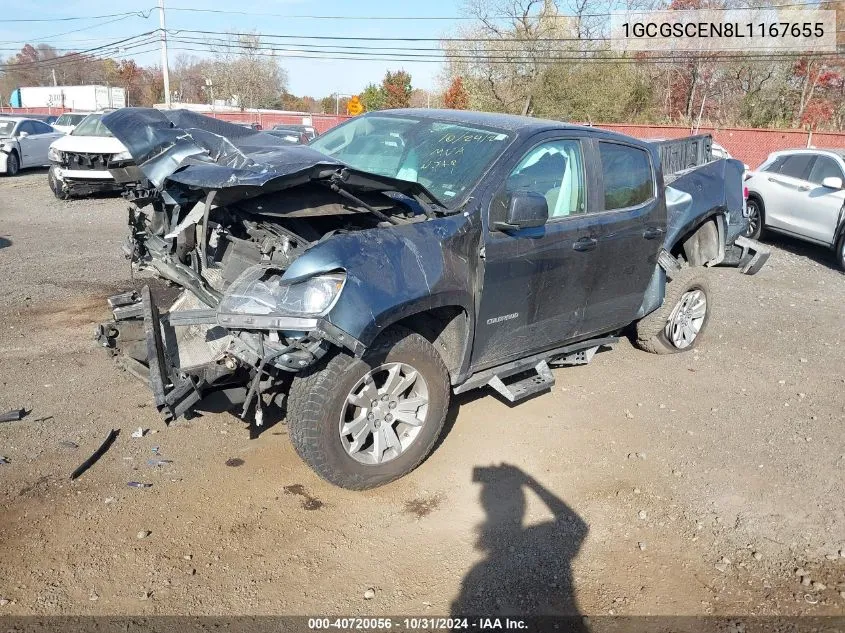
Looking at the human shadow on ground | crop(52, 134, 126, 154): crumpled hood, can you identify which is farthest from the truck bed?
crop(52, 134, 126, 154): crumpled hood

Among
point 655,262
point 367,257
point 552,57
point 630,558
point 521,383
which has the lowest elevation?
point 630,558

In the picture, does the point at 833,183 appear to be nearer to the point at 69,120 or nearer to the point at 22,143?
the point at 22,143

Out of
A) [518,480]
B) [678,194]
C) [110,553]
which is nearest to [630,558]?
[518,480]

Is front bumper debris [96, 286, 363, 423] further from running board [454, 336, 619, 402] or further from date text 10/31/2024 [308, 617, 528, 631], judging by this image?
running board [454, 336, 619, 402]

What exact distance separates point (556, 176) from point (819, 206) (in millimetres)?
8424

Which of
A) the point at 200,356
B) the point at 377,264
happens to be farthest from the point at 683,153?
the point at 200,356

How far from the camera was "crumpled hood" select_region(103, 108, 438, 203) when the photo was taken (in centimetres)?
327

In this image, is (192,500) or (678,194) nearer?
(192,500)

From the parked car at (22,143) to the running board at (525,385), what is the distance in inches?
732

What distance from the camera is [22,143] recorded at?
1884 centimetres

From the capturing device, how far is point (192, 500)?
11.7ft

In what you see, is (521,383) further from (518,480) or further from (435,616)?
(435,616)

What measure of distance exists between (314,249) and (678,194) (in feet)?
12.6

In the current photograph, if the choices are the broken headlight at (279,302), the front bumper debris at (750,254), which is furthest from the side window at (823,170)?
the broken headlight at (279,302)
